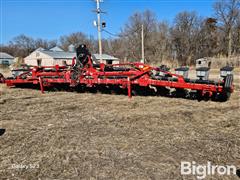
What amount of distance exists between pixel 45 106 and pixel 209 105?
15.2 feet

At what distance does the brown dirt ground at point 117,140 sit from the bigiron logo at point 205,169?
0.25 feet

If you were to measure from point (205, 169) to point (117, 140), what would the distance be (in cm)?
142

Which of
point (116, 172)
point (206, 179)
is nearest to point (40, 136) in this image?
point (116, 172)

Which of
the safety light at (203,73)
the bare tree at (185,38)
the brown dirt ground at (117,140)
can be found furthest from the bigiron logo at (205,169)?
the bare tree at (185,38)

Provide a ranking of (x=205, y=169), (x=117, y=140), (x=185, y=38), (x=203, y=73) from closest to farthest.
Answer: (x=205, y=169), (x=117, y=140), (x=203, y=73), (x=185, y=38)

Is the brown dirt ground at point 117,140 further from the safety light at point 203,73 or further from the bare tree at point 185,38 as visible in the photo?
the bare tree at point 185,38

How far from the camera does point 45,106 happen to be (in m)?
6.03

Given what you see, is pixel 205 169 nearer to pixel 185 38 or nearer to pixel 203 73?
pixel 203 73

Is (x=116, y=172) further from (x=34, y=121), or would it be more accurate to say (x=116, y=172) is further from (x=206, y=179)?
(x=34, y=121)

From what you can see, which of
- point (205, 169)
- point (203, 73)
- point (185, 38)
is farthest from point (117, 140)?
point (185, 38)

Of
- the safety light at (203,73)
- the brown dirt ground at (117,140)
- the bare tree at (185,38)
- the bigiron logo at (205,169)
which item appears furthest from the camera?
the bare tree at (185,38)

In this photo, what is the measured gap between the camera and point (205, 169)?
8.27 ft

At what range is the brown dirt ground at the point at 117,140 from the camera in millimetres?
2572

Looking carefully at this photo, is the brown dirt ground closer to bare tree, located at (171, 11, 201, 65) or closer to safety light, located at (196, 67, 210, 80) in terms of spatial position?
safety light, located at (196, 67, 210, 80)
